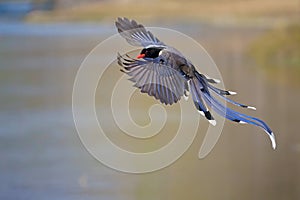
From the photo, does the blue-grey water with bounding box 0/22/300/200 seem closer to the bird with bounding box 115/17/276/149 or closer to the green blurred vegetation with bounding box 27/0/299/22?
the bird with bounding box 115/17/276/149

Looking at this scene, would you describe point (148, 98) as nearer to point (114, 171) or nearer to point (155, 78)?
point (114, 171)

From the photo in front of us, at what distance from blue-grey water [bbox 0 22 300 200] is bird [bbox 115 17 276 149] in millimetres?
787

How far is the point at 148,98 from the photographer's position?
443 cm

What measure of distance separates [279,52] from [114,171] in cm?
327

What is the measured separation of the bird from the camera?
2.19 meters

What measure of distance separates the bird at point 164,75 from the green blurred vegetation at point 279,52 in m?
3.27

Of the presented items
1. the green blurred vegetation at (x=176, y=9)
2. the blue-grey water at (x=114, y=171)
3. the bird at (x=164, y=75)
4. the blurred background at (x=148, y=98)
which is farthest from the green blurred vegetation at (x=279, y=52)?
the bird at (x=164, y=75)

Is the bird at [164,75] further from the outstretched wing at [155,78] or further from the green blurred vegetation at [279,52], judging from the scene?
the green blurred vegetation at [279,52]

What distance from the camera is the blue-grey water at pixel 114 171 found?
304 centimetres

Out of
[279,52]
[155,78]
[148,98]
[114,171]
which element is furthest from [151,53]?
[279,52]

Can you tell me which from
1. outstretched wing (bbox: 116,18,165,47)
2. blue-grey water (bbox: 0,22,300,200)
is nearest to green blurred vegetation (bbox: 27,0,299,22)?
blue-grey water (bbox: 0,22,300,200)

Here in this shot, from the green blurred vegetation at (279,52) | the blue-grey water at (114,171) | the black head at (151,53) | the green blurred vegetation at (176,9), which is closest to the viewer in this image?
the black head at (151,53)

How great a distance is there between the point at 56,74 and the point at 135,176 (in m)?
2.34

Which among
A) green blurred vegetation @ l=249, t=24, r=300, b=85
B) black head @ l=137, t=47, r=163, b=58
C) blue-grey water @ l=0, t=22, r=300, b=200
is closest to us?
black head @ l=137, t=47, r=163, b=58
